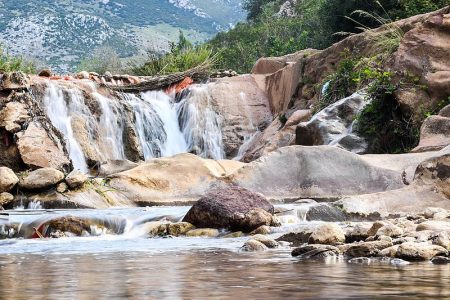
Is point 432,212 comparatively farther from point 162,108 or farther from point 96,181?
point 162,108

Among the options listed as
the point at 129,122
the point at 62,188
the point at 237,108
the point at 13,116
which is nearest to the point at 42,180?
the point at 62,188

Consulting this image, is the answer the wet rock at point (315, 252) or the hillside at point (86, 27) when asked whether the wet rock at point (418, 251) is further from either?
the hillside at point (86, 27)

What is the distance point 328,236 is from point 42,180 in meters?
7.10

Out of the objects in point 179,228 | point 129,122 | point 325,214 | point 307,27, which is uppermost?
point 307,27

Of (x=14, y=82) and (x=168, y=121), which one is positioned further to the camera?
(x=168, y=121)

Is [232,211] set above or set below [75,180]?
below

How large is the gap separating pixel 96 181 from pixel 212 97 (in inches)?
383

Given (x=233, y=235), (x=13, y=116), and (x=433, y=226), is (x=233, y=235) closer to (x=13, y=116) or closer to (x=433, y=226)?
(x=433, y=226)

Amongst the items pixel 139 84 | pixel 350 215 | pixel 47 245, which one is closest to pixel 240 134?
pixel 139 84

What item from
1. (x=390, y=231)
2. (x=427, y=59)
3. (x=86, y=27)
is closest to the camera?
(x=390, y=231)

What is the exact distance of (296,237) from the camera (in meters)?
8.81

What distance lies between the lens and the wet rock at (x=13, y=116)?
17156 millimetres

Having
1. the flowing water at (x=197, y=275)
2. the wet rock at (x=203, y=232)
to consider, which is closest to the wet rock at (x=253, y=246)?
the flowing water at (x=197, y=275)

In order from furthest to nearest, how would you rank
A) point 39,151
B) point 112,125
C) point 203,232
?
1. point 112,125
2. point 39,151
3. point 203,232
